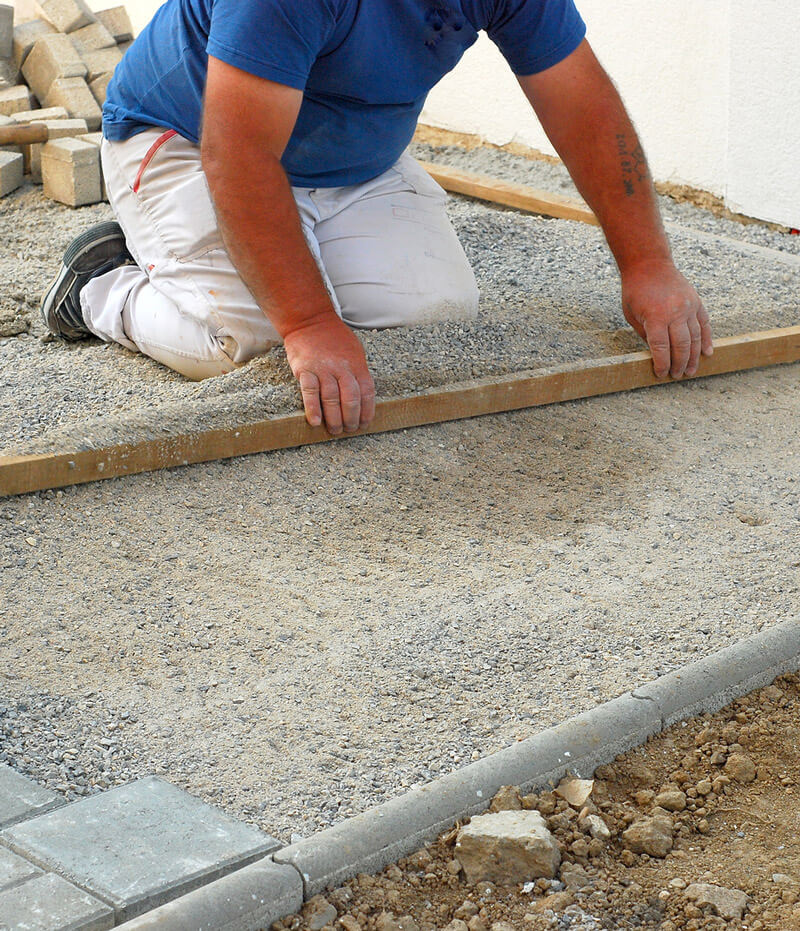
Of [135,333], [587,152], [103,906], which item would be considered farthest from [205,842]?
[587,152]

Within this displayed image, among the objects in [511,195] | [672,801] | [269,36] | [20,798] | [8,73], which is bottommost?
[511,195]

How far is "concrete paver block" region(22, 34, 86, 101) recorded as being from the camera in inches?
253

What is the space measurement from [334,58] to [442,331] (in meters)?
0.86

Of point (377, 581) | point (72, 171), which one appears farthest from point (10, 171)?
point (377, 581)

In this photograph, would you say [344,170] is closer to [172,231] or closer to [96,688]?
[172,231]

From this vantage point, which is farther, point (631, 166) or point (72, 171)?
point (72, 171)

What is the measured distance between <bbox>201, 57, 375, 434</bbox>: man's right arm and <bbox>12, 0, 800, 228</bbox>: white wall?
3.05 meters

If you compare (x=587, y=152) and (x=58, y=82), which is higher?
(x=587, y=152)

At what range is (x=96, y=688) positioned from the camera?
2.11 metres

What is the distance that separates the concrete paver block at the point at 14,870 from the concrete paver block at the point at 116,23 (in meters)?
6.46

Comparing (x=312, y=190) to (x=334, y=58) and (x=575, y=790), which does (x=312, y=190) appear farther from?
(x=575, y=790)

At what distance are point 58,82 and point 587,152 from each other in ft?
13.3

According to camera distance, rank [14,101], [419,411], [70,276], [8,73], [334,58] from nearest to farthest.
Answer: [334,58] → [419,411] → [70,276] → [14,101] → [8,73]

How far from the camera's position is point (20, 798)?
1.74 metres
